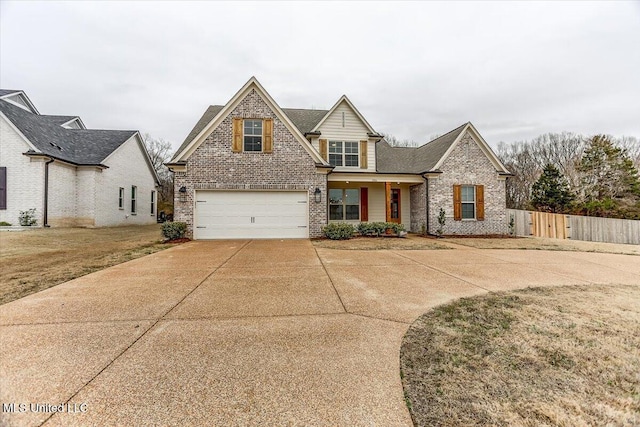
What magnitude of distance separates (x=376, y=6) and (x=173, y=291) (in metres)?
10.6

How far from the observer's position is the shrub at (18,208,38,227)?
41.8 feet

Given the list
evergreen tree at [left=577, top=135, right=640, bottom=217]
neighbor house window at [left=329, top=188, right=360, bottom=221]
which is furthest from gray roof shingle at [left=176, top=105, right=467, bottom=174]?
evergreen tree at [left=577, top=135, right=640, bottom=217]

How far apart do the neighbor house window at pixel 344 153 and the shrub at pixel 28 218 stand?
47.4 ft

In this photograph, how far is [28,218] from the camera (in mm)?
12750

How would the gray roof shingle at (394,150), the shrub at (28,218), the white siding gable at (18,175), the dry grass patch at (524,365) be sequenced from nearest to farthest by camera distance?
the dry grass patch at (524,365) < the shrub at (28,218) < the white siding gable at (18,175) < the gray roof shingle at (394,150)

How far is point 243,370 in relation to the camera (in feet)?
7.30

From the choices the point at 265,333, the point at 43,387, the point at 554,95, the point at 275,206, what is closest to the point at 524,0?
the point at 275,206

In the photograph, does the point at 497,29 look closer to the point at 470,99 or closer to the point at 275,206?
the point at 275,206

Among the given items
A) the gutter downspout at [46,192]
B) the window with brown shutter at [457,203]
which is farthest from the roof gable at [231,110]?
the gutter downspout at [46,192]

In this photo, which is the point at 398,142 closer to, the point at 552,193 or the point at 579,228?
the point at 552,193

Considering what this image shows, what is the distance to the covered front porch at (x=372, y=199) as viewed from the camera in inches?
529

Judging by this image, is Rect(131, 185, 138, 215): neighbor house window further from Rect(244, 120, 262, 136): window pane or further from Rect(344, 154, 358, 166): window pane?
Rect(344, 154, 358, 166): window pane

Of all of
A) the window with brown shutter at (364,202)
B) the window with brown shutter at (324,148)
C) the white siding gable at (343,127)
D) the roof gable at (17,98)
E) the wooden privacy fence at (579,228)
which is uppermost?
the roof gable at (17,98)

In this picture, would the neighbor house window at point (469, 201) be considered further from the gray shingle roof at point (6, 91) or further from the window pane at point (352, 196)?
the gray shingle roof at point (6, 91)
